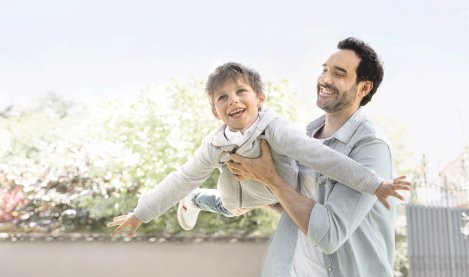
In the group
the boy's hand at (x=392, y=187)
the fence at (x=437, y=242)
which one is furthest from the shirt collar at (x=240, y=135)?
the fence at (x=437, y=242)

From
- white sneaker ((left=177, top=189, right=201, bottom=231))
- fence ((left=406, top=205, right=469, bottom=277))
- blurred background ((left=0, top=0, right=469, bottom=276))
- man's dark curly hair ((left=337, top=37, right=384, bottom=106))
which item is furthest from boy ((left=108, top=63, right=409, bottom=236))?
fence ((left=406, top=205, right=469, bottom=277))

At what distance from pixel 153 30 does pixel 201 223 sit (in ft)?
7.56

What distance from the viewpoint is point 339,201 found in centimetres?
136

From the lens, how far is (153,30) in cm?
648

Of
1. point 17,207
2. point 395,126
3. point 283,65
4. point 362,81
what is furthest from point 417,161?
point 362,81

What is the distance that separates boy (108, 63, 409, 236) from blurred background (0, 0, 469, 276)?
10.2 feet

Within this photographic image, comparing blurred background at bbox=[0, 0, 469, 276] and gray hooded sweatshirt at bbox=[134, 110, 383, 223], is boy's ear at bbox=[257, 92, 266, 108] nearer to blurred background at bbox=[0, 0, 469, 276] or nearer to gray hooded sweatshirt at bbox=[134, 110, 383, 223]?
gray hooded sweatshirt at bbox=[134, 110, 383, 223]

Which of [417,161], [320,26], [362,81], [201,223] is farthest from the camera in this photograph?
[320,26]

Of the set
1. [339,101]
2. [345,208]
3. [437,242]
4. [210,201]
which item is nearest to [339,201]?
[345,208]

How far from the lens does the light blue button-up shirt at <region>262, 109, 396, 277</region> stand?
1.33 meters

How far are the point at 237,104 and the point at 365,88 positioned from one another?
0.31 meters

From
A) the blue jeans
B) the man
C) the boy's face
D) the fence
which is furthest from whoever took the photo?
the fence

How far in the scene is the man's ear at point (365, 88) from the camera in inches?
61.2

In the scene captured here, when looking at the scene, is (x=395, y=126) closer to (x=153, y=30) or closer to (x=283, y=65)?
(x=283, y=65)
